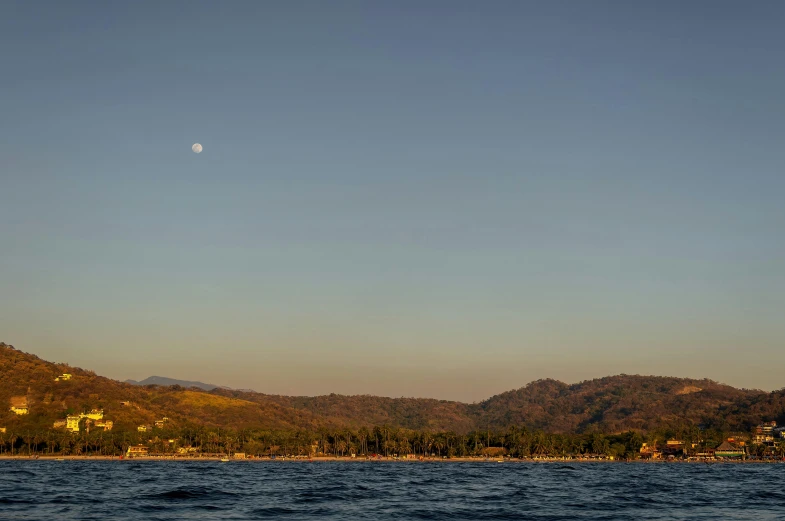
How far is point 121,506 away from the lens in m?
82.4

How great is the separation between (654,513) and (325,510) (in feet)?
124

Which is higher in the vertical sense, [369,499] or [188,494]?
[188,494]

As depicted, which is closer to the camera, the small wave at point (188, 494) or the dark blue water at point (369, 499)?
the dark blue water at point (369, 499)

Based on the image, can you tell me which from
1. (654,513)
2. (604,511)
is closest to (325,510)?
(604,511)

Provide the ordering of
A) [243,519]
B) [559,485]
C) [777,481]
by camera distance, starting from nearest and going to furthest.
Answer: [243,519]
[559,485]
[777,481]

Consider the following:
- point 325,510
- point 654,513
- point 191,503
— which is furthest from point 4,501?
point 654,513

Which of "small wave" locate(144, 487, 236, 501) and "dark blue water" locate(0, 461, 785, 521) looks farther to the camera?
"small wave" locate(144, 487, 236, 501)

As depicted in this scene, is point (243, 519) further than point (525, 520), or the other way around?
point (525, 520)

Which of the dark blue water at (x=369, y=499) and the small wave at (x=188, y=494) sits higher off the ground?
the small wave at (x=188, y=494)

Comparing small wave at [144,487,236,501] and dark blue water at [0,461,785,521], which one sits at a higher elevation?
small wave at [144,487,236,501]

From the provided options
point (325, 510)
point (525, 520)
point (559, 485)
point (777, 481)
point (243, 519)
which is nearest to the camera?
point (243, 519)

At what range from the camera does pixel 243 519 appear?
238ft

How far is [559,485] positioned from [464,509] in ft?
163

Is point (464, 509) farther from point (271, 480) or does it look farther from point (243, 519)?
point (271, 480)
